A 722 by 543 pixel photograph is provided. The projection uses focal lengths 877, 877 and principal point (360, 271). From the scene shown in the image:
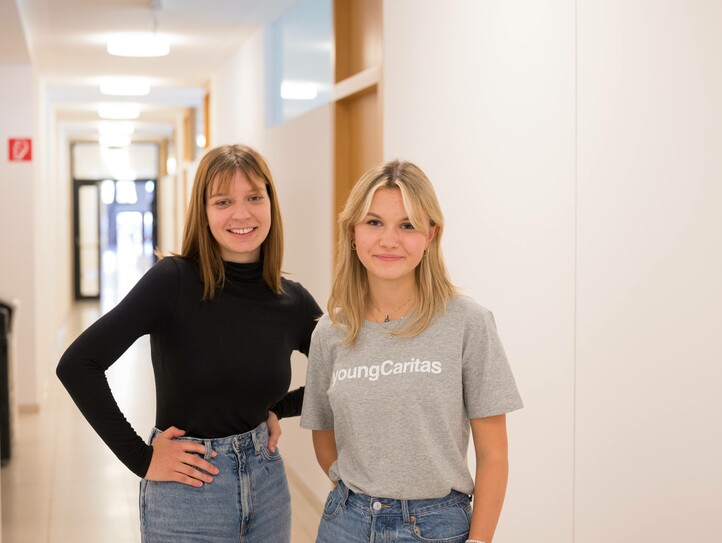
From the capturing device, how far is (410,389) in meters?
1.72

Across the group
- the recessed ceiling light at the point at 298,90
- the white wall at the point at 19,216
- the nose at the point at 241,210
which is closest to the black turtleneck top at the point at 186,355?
the nose at the point at 241,210

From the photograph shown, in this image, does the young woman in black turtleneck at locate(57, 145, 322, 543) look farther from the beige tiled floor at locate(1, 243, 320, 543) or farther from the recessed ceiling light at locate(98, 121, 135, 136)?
the recessed ceiling light at locate(98, 121, 135, 136)

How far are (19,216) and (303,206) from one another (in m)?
3.70

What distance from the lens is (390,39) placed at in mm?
4129

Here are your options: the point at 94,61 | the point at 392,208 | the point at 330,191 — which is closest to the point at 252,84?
the point at 94,61

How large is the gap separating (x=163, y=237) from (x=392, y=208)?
17.4 m

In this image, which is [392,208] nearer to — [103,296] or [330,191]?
[330,191]

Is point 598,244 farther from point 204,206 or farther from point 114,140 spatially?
point 114,140

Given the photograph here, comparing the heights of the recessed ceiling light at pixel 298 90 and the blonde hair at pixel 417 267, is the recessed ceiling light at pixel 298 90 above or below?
above

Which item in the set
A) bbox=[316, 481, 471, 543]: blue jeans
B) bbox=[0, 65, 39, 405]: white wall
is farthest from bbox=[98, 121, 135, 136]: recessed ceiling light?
bbox=[316, 481, 471, 543]: blue jeans

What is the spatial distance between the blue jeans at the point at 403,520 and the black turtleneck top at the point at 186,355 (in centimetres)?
47

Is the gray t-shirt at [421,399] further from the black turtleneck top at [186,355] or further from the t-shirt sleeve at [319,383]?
the black turtleneck top at [186,355]

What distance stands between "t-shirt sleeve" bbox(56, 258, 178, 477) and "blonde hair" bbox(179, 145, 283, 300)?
0.10 m

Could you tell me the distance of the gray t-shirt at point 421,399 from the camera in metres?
1.71
